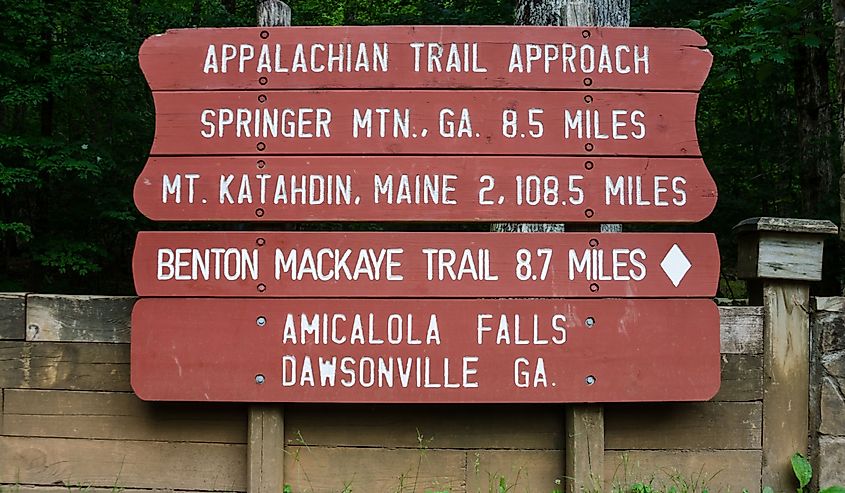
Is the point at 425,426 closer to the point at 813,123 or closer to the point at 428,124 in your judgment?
the point at 428,124

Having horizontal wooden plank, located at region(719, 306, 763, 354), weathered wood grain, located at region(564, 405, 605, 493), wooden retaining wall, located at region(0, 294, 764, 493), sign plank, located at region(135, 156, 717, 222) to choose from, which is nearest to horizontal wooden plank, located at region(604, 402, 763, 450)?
wooden retaining wall, located at region(0, 294, 764, 493)

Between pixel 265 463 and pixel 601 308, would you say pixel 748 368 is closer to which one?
pixel 601 308

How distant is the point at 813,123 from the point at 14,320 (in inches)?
324

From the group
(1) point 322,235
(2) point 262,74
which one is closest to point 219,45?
(2) point 262,74

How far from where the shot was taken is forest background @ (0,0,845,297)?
7.39m

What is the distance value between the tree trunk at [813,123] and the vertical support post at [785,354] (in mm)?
4911

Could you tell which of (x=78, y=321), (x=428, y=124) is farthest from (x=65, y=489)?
(x=428, y=124)

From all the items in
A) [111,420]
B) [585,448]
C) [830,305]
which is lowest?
[585,448]

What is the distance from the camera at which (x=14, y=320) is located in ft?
10.6

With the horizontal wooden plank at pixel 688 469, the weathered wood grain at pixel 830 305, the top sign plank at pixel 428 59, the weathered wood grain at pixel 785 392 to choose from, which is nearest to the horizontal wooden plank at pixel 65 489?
the top sign plank at pixel 428 59

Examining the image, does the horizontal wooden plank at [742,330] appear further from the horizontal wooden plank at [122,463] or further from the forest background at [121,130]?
the forest background at [121,130]

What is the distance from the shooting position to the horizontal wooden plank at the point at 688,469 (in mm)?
3158

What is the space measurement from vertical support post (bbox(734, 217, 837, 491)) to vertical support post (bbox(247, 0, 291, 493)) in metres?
2.29

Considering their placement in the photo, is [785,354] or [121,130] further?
[121,130]
